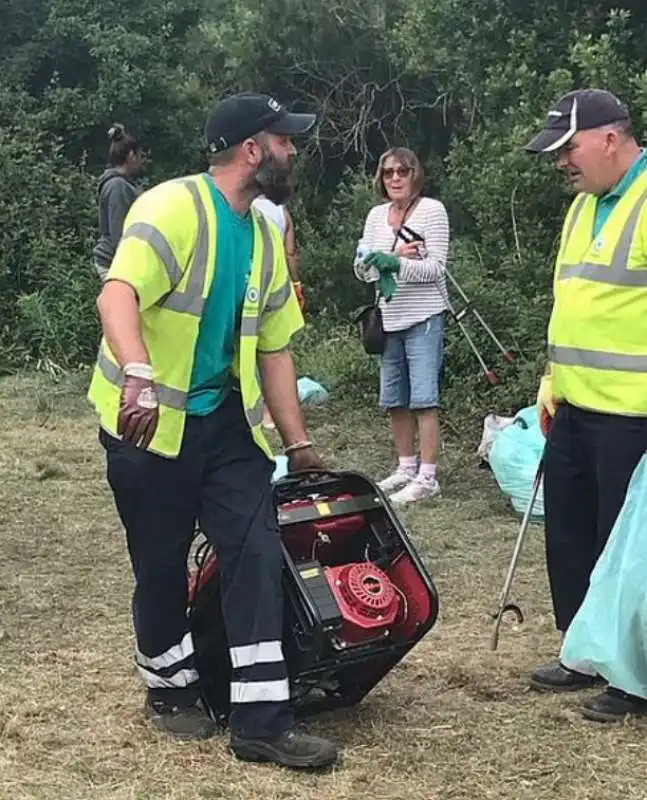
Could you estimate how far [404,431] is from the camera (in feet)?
21.8

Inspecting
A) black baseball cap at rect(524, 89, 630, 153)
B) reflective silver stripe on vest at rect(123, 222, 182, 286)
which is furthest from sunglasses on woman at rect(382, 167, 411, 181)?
reflective silver stripe on vest at rect(123, 222, 182, 286)

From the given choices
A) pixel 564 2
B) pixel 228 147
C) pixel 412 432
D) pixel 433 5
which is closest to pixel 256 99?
pixel 228 147

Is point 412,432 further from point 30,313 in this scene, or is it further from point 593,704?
point 30,313

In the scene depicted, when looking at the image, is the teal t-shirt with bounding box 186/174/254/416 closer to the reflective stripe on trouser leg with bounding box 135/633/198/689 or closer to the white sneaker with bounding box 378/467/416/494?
the reflective stripe on trouser leg with bounding box 135/633/198/689

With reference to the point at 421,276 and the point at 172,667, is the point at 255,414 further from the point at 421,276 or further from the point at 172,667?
the point at 421,276

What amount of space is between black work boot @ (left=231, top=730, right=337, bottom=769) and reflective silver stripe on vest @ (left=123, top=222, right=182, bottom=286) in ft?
3.99

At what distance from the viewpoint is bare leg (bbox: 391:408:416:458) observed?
6.60m

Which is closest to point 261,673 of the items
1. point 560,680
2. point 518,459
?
point 560,680

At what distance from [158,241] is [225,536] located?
0.79 meters

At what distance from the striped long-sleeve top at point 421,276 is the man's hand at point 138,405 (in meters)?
3.36

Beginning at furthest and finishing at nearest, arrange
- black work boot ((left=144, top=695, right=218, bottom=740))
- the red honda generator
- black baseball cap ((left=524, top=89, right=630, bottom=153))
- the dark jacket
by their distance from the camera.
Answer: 1. the dark jacket
2. black baseball cap ((left=524, top=89, right=630, bottom=153))
3. black work boot ((left=144, top=695, right=218, bottom=740))
4. the red honda generator

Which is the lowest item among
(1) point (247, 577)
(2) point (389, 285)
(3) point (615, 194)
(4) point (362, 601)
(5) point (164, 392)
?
(4) point (362, 601)

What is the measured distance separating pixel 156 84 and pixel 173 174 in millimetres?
998

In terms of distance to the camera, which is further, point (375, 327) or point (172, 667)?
point (375, 327)
